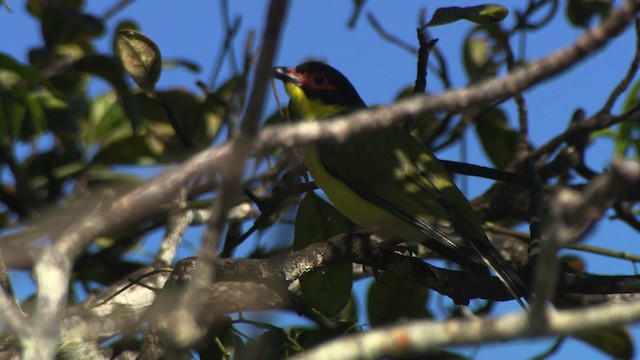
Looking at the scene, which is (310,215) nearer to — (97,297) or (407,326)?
(97,297)

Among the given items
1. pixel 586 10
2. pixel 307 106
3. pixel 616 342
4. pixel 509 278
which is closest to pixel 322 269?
pixel 509 278

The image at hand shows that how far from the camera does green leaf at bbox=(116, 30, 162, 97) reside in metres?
4.34

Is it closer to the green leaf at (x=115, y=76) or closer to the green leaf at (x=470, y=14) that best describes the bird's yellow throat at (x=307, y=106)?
the green leaf at (x=115, y=76)

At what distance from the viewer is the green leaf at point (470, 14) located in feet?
13.4

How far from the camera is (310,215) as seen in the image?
4.53 m

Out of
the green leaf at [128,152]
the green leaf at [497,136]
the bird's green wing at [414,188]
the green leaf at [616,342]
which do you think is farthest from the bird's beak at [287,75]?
the green leaf at [616,342]

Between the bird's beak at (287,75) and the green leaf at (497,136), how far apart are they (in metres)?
1.20

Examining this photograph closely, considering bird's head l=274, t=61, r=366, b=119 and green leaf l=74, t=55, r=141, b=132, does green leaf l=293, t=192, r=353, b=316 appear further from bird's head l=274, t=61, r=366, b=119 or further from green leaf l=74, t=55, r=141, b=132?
bird's head l=274, t=61, r=366, b=119

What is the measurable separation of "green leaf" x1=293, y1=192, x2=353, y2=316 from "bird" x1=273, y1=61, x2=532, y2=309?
0.40 metres

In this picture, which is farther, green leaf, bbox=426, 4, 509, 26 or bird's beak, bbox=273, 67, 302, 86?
bird's beak, bbox=273, 67, 302, 86

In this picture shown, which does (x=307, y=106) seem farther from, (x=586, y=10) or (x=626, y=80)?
(x=626, y=80)

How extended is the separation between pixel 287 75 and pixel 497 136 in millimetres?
1414

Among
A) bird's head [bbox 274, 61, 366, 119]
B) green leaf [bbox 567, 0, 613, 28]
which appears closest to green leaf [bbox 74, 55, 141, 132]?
bird's head [bbox 274, 61, 366, 119]

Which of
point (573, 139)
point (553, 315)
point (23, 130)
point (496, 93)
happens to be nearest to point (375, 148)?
point (573, 139)
